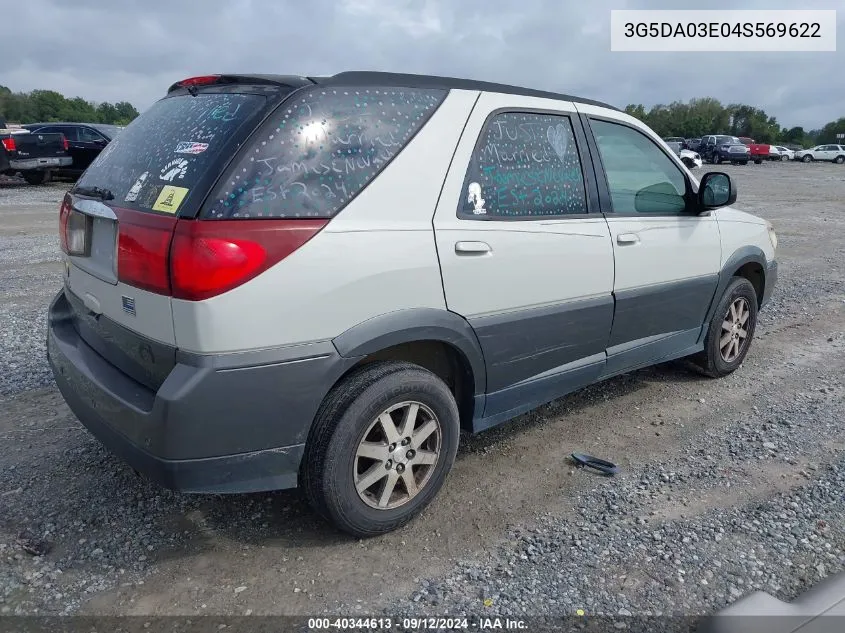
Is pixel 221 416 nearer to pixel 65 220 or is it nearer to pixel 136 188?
pixel 136 188

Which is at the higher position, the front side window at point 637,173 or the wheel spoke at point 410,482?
the front side window at point 637,173

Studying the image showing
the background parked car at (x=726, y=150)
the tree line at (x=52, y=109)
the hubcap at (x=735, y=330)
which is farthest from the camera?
the tree line at (x=52, y=109)

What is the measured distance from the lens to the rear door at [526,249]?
2.89m

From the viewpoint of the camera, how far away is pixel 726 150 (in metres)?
38.8

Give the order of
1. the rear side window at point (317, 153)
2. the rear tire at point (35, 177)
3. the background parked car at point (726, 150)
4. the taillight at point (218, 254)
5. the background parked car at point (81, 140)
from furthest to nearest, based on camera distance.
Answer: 1. the background parked car at point (726, 150)
2. the rear tire at point (35, 177)
3. the background parked car at point (81, 140)
4. the rear side window at point (317, 153)
5. the taillight at point (218, 254)

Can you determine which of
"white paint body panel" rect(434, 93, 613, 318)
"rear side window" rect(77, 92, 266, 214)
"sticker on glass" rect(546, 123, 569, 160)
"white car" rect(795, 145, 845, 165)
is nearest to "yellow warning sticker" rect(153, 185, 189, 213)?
"rear side window" rect(77, 92, 266, 214)

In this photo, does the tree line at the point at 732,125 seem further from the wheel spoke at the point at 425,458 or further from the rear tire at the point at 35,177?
the wheel spoke at the point at 425,458

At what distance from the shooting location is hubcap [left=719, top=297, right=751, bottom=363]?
4.65 meters

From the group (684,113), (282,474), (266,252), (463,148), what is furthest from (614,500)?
(684,113)

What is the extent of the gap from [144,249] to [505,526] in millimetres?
1878

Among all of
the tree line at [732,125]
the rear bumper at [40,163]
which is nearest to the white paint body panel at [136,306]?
the rear bumper at [40,163]

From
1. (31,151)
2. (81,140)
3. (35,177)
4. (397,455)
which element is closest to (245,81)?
(397,455)

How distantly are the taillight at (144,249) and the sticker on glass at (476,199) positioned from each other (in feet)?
4.10

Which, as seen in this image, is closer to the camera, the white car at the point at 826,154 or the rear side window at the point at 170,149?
the rear side window at the point at 170,149
